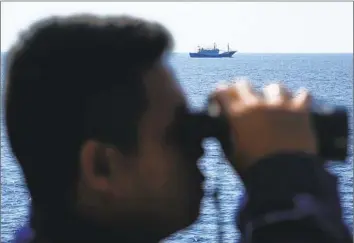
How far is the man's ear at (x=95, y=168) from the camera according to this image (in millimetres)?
905

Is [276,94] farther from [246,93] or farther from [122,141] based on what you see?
[122,141]

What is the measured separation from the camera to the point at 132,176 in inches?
36.6

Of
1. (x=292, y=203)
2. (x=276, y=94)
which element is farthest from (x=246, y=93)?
(x=292, y=203)

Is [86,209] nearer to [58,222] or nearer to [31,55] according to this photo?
[58,222]

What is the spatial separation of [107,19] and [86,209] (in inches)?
9.8

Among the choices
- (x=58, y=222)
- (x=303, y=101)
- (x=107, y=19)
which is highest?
(x=107, y=19)

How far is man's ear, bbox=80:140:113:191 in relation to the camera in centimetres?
91

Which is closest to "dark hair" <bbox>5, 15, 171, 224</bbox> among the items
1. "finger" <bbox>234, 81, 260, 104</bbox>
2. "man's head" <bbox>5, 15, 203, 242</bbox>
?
"man's head" <bbox>5, 15, 203, 242</bbox>

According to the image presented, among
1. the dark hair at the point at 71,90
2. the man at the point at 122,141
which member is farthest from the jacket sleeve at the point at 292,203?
the dark hair at the point at 71,90

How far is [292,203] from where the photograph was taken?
0.93m

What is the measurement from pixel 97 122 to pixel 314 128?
30 centimetres

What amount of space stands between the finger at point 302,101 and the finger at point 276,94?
1 centimetres

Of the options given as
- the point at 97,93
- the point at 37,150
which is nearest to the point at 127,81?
the point at 97,93

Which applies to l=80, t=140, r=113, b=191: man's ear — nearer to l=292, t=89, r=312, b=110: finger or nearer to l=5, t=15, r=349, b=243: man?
l=5, t=15, r=349, b=243: man
